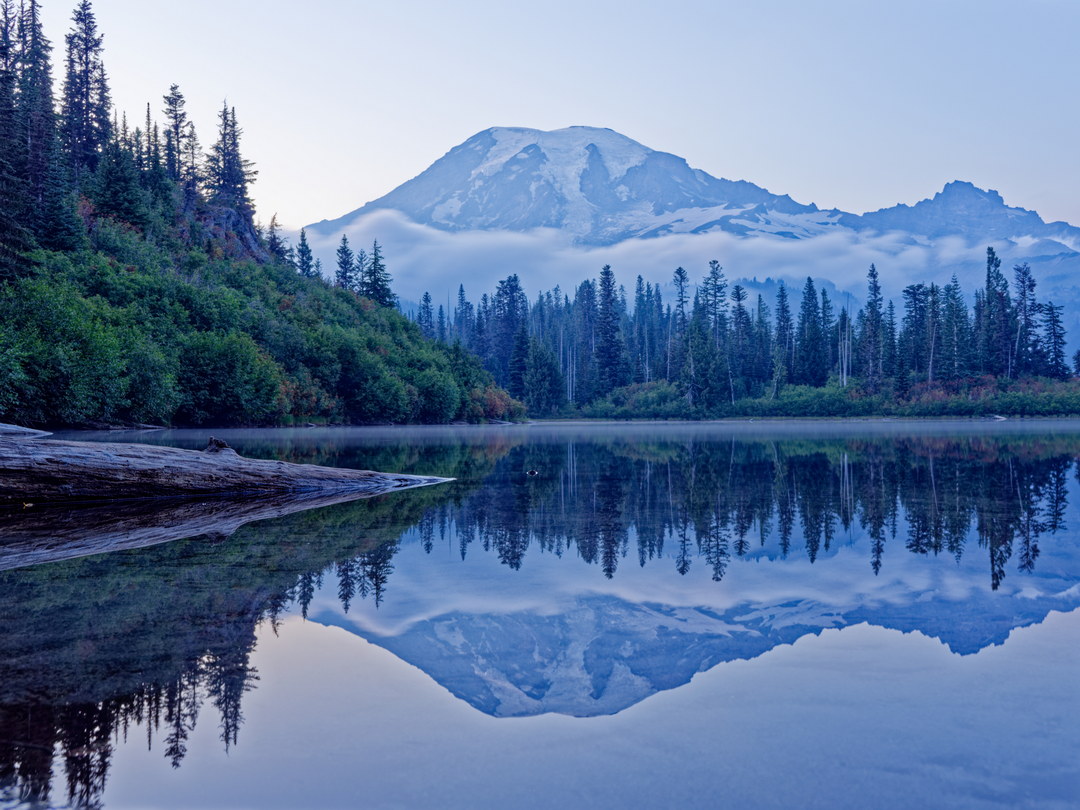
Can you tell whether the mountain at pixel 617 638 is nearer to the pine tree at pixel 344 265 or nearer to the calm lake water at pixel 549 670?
the calm lake water at pixel 549 670

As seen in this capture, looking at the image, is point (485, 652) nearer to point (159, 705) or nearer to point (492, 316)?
point (159, 705)

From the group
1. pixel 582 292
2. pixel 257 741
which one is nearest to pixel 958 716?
pixel 257 741

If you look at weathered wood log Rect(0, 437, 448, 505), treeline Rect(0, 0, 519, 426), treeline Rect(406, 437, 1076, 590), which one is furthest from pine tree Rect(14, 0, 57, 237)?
treeline Rect(406, 437, 1076, 590)

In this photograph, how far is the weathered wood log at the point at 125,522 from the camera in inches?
444

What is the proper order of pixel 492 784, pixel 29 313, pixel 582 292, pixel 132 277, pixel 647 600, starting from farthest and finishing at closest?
pixel 582 292, pixel 132 277, pixel 29 313, pixel 647 600, pixel 492 784

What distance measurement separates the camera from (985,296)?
12512cm

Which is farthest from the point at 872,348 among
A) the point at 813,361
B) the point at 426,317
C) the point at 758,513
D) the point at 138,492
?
the point at 138,492

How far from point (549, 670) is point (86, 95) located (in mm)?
113419

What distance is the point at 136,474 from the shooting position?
54.0 ft

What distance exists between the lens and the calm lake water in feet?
14.6

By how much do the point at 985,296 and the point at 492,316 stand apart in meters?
94.8

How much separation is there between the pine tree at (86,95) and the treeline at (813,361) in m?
66.2

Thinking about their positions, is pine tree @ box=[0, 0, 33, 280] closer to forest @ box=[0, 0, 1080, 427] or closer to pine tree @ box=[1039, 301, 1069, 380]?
forest @ box=[0, 0, 1080, 427]

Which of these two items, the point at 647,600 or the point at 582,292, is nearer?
the point at 647,600
